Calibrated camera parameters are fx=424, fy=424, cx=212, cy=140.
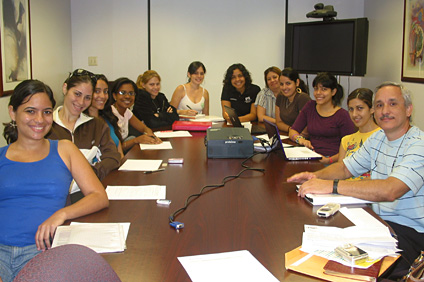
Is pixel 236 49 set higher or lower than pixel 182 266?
higher

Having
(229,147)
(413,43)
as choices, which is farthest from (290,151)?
(413,43)

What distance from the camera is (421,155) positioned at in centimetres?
188

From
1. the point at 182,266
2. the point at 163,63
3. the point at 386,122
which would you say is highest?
the point at 163,63

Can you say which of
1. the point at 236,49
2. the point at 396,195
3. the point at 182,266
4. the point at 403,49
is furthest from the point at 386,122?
the point at 236,49

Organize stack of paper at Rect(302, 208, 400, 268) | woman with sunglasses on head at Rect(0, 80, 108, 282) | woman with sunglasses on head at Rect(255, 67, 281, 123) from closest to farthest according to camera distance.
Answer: stack of paper at Rect(302, 208, 400, 268) < woman with sunglasses on head at Rect(0, 80, 108, 282) < woman with sunglasses on head at Rect(255, 67, 281, 123)

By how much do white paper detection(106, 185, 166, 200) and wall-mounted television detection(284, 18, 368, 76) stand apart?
3627 millimetres

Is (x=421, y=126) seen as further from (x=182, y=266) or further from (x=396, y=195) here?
(x=182, y=266)

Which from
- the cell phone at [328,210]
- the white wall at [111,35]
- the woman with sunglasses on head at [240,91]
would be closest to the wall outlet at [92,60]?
the white wall at [111,35]

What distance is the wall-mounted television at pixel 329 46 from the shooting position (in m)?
4.86

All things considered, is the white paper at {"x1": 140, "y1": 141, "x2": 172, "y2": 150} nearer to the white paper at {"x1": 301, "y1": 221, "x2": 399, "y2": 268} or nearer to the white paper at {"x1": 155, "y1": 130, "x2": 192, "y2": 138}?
A: the white paper at {"x1": 155, "y1": 130, "x2": 192, "y2": 138}

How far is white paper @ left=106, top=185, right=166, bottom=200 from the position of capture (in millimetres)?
1842

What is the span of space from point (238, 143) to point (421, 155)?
43.8 inches

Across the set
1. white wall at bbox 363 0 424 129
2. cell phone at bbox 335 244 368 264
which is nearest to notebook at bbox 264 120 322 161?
cell phone at bbox 335 244 368 264

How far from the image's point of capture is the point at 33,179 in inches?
68.6
